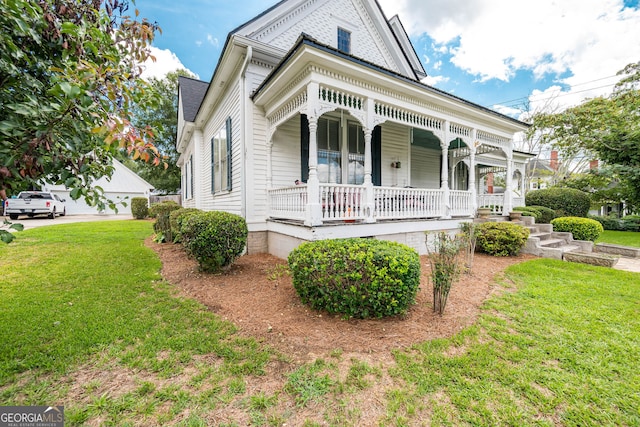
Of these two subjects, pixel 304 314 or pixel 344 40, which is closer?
pixel 304 314

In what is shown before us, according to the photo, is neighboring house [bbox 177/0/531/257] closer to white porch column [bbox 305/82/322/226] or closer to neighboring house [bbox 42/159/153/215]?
white porch column [bbox 305/82/322/226]

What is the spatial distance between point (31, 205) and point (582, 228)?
2829cm

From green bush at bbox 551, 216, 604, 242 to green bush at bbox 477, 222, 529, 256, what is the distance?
2.82 metres

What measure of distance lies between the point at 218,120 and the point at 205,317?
7.68 meters

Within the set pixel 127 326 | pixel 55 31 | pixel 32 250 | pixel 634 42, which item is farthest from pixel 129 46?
pixel 634 42

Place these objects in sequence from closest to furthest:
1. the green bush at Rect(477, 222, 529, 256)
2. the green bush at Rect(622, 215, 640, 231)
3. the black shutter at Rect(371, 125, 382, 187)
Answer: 1. the green bush at Rect(477, 222, 529, 256)
2. the black shutter at Rect(371, 125, 382, 187)
3. the green bush at Rect(622, 215, 640, 231)

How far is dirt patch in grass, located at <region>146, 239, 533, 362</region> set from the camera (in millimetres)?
2855

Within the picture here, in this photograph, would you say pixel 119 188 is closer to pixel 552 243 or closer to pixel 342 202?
pixel 342 202

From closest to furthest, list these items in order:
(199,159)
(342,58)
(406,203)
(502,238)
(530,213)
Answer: (342,58)
(406,203)
(502,238)
(530,213)
(199,159)

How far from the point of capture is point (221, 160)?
872 cm

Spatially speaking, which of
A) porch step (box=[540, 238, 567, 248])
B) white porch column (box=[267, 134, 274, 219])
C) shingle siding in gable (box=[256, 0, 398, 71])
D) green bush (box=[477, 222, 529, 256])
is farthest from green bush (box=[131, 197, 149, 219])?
porch step (box=[540, 238, 567, 248])

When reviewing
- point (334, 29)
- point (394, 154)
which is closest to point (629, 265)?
point (394, 154)

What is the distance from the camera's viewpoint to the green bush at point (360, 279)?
313 cm

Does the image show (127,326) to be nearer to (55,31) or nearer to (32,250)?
(55,31)
